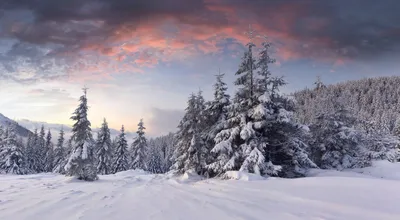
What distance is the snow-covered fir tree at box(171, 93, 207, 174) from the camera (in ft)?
82.2

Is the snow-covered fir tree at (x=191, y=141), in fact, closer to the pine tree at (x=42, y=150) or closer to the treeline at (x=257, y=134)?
the treeline at (x=257, y=134)

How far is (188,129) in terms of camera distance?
26.9 m

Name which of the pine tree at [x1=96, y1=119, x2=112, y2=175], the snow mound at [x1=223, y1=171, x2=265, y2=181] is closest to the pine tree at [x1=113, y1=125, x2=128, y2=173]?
the pine tree at [x1=96, y1=119, x2=112, y2=175]

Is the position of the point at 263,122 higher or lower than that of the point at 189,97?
lower

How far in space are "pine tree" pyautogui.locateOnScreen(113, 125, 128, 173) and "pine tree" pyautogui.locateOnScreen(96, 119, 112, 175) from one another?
4.12m

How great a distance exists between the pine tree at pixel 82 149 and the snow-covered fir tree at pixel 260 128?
11.4 meters

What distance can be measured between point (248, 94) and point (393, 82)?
21320 centimetres

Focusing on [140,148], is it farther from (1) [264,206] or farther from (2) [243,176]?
(1) [264,206]

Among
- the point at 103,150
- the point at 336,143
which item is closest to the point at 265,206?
the point at 336,143

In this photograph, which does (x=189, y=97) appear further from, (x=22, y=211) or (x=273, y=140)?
(x=22, y=211)

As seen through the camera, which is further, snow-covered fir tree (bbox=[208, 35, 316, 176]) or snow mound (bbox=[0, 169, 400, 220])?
snow-covered fir tree (bbox=[208, 35, 316, 176])

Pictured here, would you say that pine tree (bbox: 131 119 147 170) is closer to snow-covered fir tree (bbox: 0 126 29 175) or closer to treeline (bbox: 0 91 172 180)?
treeline (bbox: 0 91 172 180)

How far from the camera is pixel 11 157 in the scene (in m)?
50.2

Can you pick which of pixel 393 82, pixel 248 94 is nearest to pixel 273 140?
pixel 248 94
